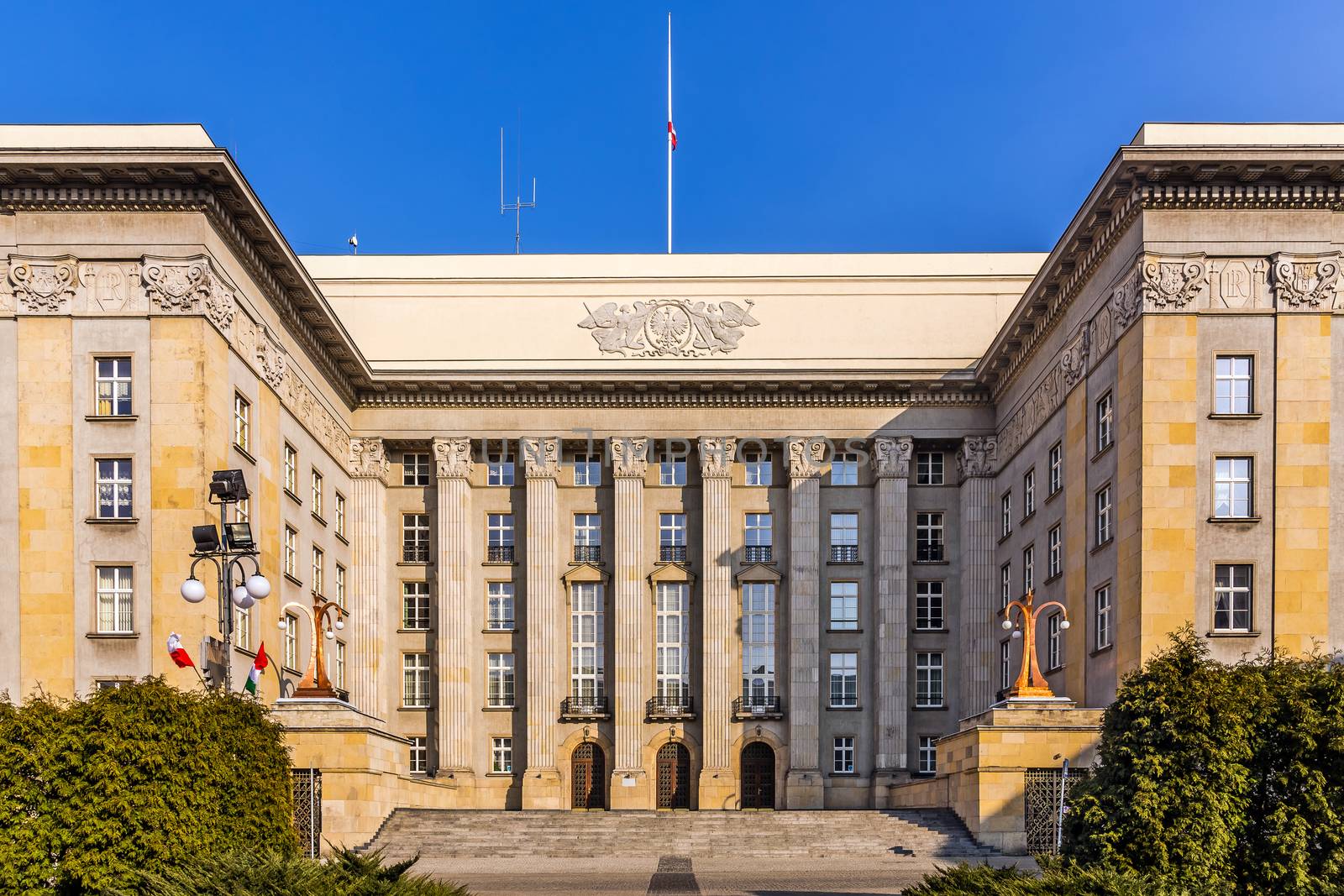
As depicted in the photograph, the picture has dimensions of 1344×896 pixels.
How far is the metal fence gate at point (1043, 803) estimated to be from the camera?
3625cm

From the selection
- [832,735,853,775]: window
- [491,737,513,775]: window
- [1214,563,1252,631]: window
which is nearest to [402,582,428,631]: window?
[491,737,513,775]: window

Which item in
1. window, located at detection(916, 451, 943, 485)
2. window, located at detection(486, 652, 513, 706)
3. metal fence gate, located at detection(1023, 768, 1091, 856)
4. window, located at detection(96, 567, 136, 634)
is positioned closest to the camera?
metal fence gate, located at detection(1023, 768, 1091, 856)

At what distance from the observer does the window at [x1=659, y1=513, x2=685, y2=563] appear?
59.2 metres

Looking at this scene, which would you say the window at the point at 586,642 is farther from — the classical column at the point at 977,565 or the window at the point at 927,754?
the classical column at the point at 977,565

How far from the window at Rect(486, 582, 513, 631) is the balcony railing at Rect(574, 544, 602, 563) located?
2.83 meters

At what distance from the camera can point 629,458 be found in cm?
5834

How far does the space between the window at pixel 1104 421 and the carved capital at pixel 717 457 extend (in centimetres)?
1804

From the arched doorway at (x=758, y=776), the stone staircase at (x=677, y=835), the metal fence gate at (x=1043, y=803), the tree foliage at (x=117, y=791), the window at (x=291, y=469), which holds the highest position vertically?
the window at (x=291, y=469)

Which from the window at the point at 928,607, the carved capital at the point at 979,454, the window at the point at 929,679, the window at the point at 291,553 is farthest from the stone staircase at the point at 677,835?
the carved capital at the point at 979,454

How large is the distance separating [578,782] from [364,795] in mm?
19319

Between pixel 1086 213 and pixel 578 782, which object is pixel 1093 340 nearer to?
pixel 1086 213

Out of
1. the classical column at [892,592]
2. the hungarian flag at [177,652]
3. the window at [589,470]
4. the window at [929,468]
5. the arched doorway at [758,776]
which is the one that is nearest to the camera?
the hungarian flag at [177,652]

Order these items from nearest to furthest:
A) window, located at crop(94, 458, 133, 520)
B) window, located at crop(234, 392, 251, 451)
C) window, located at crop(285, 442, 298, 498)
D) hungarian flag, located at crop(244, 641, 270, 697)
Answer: window, located at crop(94, 458, 133, 520), hungarian flag, located at crop(244, 641, 270, 697), window, located at crop(234, 392, 251, 451), window, located at crop(285, 442, 298, 498)

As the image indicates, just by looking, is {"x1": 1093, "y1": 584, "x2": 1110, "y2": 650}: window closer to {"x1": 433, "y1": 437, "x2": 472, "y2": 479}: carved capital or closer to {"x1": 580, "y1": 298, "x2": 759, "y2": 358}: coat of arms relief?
{"x1": 580, "y1": 298, "x2": 759, "y2": 358}: coat of arms relief
